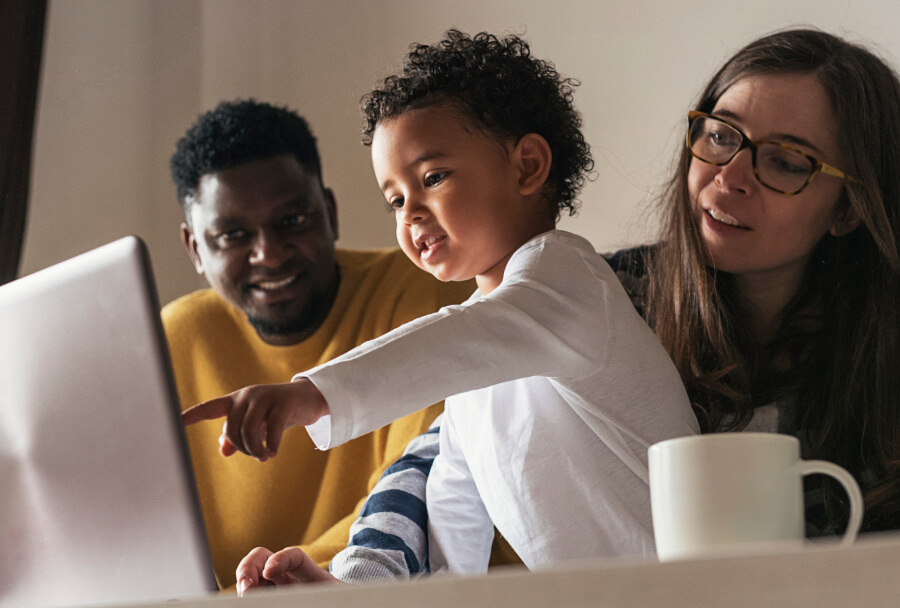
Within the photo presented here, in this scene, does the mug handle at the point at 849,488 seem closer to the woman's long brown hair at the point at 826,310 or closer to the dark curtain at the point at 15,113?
the woman's long brown hair at the point at 826,310

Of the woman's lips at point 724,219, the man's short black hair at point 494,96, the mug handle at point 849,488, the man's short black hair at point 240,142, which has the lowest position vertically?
the mug handle at point 849,488

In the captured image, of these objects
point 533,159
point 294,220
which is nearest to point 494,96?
point 533,159

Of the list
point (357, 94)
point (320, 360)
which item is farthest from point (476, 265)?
point (357, 94)

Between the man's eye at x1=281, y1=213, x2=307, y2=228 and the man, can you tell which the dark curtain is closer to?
the man

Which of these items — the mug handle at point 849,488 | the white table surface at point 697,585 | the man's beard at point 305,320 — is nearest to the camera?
the white table surface at point 697,585

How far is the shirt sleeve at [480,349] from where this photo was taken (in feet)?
2.10

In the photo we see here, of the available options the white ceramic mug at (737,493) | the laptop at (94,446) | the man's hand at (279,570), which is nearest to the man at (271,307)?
the man's hand at (279,570)

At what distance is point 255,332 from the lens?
186 centimetres

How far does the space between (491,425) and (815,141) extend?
634 mm

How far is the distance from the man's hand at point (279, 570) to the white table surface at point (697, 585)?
48cm

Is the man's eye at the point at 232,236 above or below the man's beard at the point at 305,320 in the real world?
above

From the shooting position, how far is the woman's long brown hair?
117 centimetres

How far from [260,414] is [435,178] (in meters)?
0.51

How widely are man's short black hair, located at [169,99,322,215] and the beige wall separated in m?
0.26
